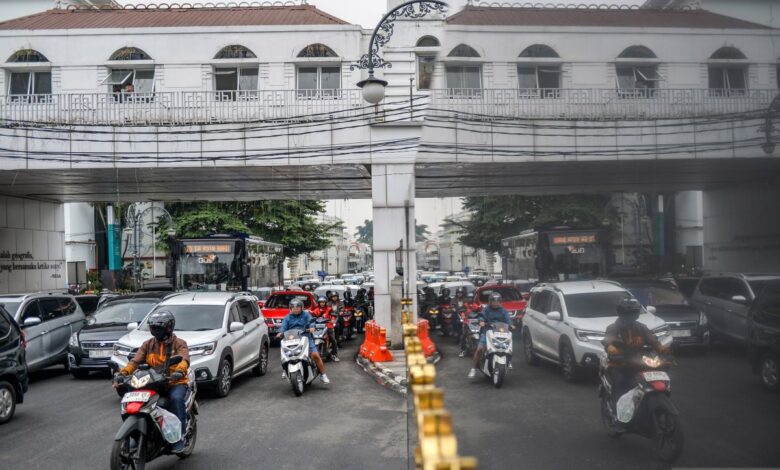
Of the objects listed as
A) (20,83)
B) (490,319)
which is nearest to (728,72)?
(490,319)

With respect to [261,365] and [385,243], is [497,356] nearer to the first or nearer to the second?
[261,365]

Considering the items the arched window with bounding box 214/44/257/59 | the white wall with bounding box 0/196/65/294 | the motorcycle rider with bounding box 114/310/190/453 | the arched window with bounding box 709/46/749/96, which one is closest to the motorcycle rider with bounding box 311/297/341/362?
the arched window with bounding box 214/44/257/59

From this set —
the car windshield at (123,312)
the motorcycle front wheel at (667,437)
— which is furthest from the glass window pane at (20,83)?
the motorcycle front wheel at (667,437)

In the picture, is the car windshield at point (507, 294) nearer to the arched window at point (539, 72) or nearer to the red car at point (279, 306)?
the arched window at point (539, 72)

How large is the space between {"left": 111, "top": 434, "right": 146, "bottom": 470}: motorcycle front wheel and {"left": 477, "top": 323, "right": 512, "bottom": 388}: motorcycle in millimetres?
3408

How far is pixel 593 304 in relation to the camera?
1972 millimetres

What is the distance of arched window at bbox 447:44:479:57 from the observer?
7.93ft

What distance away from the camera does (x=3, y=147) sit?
11383 mm

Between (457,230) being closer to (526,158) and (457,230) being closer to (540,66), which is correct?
(526,158)

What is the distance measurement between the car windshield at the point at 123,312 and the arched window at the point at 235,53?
221 inches

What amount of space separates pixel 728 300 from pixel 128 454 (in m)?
4.66

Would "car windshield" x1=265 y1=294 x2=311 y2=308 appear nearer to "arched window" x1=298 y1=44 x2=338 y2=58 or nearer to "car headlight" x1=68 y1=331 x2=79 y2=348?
"car headlight" x1=68 y1=331 x2=79 y2=348

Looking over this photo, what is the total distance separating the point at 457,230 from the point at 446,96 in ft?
Result: 2.01

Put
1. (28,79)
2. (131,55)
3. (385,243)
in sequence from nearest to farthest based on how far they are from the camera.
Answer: (28,79) → (131,55) → (385,243)
